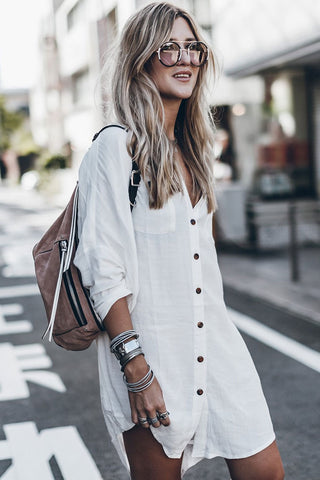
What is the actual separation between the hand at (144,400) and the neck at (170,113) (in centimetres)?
69

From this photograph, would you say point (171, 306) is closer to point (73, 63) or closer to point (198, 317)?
point (198, 317)

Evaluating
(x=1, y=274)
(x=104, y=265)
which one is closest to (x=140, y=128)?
(x=104, y=265)

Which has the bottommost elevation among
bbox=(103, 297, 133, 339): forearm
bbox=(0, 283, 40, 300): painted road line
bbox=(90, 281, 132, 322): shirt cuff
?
bbox=(0, 283, 40, 300): painted road line

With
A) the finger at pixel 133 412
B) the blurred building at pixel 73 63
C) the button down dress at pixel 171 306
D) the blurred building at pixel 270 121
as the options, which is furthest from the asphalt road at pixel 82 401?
the blurred building at pixel 73 63

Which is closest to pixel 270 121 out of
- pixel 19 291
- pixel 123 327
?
pixel 19 291

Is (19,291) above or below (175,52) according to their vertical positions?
below

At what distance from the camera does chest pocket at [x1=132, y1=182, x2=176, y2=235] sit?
6.27 feet

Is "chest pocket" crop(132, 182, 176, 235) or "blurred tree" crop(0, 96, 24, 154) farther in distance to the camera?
"blurred tree" crop(0, 96, 24, 154)

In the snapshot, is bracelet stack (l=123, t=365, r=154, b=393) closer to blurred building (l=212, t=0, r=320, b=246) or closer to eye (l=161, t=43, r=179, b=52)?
eye (l=161, t=43, r=179, b=52)

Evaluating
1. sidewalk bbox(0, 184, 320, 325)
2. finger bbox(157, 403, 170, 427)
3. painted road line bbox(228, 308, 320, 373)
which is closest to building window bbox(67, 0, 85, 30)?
sidewalk bbox(0, 184, 320, 325)

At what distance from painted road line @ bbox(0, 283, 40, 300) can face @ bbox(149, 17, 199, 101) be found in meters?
6.53

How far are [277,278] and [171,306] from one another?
7137mm

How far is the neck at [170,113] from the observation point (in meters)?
2.04

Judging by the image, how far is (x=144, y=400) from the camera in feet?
6.13
